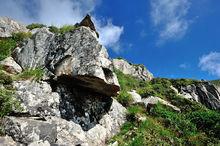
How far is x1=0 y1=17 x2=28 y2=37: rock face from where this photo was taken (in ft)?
95.8

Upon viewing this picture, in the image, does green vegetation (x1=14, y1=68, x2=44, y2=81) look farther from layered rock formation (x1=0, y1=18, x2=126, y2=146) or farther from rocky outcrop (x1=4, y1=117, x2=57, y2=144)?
rocky outcrop (x1=4, y1=117, x2=57, y2=144)

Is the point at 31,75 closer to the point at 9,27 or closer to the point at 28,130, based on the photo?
the point at 28,130

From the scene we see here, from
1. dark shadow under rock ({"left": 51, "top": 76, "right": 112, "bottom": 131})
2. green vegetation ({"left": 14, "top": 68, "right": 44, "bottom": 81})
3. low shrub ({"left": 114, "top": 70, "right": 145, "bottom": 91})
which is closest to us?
dark shadow under rock ({"left": 51, "top": 76, "right": 112, "bottom": 131})

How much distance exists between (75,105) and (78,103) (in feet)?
0.84

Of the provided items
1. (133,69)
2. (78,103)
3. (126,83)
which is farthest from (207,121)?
(133,69)

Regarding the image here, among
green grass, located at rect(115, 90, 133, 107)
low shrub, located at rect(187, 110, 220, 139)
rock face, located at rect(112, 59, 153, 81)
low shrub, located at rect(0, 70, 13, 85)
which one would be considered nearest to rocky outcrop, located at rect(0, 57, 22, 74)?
low shrub, located at rect(0, 70, 13, 85)

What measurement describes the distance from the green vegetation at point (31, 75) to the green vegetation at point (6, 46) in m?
3.63

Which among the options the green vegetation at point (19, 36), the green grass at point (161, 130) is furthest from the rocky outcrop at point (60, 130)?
the green vegetation at point (19, 36)

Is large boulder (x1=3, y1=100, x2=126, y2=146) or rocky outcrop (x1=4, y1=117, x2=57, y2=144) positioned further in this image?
large boulder (x1=3, y1=100, x2=126, y2=146)

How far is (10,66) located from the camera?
21594mm

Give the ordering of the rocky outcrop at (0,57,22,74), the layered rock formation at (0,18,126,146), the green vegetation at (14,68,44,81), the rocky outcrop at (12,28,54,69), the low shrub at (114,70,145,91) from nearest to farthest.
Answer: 1. the layered rock formation at (0,18,126,146)
2. the green vegetation at (14,68,44,81)
3. the rocky outcrop at (0,57,22,74)
4. the rocky outcrop at (12,28,54,69)
5. the low shrub at (114,70,145,91)

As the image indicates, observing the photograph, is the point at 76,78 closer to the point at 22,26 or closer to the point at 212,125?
the point at 212,125

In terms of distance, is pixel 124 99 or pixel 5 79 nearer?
pixel 5 79

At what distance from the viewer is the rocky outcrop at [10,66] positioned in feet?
70.2
